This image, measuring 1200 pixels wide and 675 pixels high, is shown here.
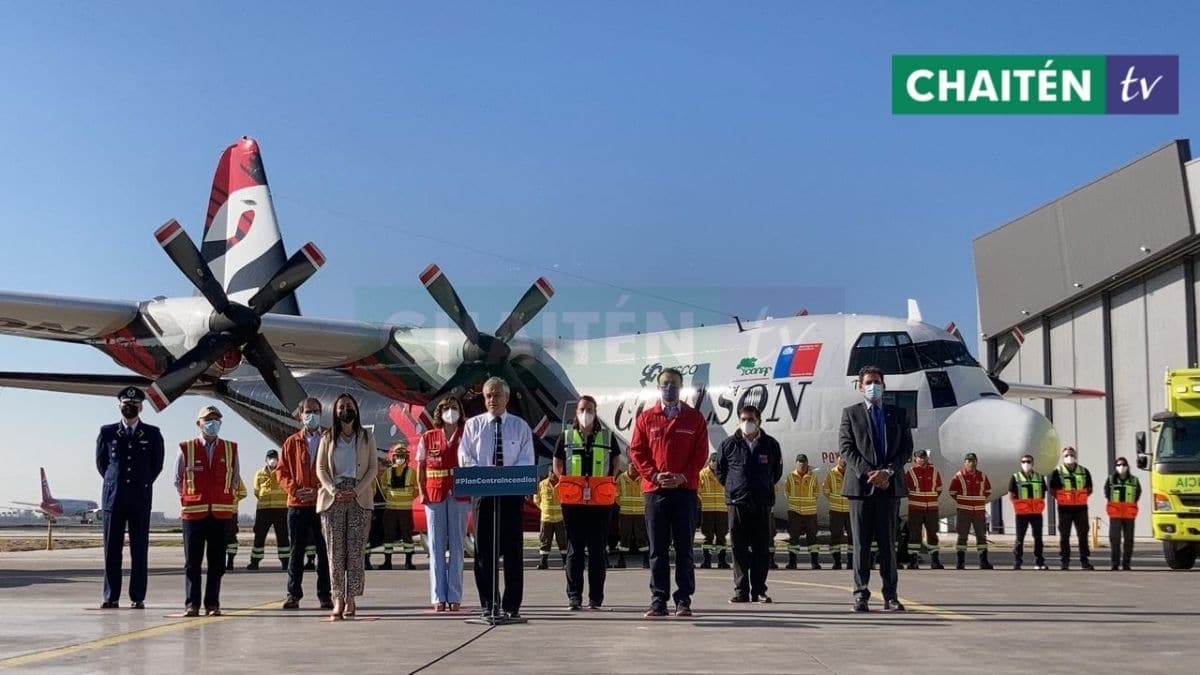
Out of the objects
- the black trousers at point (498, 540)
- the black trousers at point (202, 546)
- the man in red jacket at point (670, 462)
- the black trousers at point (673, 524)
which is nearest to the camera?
the black trousers at point (498, 540)

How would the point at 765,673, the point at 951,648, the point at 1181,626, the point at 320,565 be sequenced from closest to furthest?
1. the point at 765,673
2. the point at 951,648
3. the point at 1181,626
4. the point at 320,565

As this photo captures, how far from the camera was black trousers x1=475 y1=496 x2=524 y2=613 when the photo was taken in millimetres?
9914

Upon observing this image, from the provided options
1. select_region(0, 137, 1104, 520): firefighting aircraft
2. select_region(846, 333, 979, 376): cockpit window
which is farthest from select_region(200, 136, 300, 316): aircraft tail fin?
select_region(846, 333, 979, 376): cockpit window

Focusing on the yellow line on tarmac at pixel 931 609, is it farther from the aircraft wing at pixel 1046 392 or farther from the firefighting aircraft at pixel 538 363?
the aircraft wing at pixel 1046 392

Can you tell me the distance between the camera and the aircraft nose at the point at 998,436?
17.5m

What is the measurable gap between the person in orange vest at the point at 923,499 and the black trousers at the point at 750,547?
5.80 meters

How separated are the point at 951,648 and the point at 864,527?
3116mm

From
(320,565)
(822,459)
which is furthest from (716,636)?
(822,459)

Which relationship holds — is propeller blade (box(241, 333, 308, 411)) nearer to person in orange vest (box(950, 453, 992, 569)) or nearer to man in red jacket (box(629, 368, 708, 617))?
person in orange vest (box(950, 453, 992, 569))

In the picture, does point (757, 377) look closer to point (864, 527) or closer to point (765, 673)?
point (864, 527)

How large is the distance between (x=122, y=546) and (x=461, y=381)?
10186 mm

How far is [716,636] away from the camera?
8.31m

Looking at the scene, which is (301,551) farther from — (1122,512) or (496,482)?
(1122,512)

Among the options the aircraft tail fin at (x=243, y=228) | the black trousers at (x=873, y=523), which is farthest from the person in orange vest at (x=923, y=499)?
the aircraft tail fin at (x=243, y=228)
